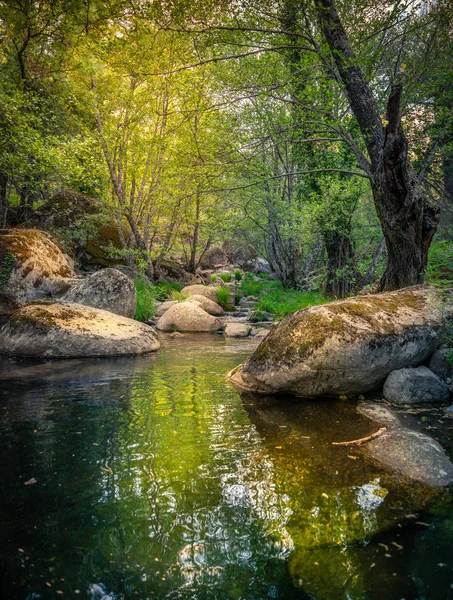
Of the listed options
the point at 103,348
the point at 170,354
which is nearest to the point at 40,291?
the point at 103,348

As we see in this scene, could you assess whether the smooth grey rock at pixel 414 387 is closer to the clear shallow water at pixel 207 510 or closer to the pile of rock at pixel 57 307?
the clear shallow water at pixel 207 510

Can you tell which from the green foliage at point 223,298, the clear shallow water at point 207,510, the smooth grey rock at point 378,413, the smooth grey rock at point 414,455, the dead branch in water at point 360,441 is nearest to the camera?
the clear shallow water at point 207,510

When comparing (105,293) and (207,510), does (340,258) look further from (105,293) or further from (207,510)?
(207,510)

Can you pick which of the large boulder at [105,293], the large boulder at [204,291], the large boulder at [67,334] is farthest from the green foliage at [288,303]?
the large boulder at [67,334]

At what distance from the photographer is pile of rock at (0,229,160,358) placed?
25.3 feet

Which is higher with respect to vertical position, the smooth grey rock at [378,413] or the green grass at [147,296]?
the green grass at [147,296]

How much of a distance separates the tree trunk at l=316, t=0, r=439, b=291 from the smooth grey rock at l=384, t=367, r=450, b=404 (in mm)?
2742

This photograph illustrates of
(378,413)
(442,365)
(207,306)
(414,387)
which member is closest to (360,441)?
(378,413)

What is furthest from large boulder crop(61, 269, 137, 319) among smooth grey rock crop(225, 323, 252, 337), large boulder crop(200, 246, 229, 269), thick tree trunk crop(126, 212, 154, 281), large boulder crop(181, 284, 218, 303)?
large boulder crop(200, 246, 229, 269)

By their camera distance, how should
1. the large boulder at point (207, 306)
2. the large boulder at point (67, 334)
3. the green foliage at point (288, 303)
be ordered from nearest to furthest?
the large boulder at point (67, 334)
the green foliage at point (288, 303)
the large boulder at point (207, 306)

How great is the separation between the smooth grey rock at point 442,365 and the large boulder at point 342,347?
14 cm

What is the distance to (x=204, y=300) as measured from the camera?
14.7 metres

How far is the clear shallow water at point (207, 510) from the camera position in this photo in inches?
79.8

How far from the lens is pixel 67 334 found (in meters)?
7.80
